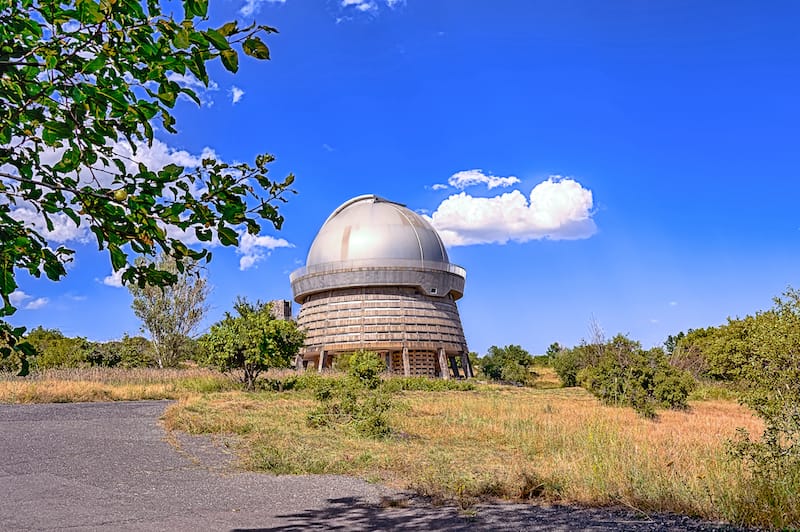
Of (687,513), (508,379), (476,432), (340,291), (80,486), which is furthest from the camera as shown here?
(508,379)

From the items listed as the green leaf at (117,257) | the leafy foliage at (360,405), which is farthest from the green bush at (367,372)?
the green leaf at (117,257)

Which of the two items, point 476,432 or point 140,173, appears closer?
point 140,173

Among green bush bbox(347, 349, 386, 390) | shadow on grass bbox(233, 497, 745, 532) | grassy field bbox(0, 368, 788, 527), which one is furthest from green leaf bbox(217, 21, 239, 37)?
green bush bbox(347, 349, 386, 390)

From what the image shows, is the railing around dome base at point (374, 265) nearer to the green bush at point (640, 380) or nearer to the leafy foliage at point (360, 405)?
the green bush at point (640, 380)

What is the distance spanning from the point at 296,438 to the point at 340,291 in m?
30.2

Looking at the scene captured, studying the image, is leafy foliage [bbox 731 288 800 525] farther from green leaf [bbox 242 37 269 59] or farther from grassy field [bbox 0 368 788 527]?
green leaf [bbox 242 37 269 59]

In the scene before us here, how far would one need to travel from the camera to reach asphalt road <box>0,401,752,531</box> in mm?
6254

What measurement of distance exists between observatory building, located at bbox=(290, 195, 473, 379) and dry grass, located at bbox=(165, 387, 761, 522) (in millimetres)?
21935

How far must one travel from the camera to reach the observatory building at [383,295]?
4041 cm

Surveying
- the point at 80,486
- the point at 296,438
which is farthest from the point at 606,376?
the point at 80,486

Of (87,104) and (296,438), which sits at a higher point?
(87,104)

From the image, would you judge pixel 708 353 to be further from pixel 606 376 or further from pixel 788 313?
pixel 788 313

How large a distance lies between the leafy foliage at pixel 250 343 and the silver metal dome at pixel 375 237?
15.7m

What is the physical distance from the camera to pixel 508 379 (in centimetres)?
4612
